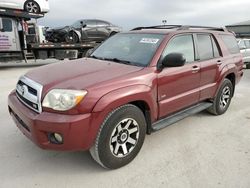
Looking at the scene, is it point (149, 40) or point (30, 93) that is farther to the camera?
point (149, 40)

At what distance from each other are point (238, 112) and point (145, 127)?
2.84m

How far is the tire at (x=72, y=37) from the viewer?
529 inches

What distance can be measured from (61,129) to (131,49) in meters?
1.72

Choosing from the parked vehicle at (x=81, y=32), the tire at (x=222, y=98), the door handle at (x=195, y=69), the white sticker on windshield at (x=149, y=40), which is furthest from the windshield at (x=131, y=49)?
the parked vehicle at (x=81, y=32)

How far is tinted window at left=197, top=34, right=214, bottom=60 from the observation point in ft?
14.2

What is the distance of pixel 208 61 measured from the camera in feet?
14.4

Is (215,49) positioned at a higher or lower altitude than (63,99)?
higher

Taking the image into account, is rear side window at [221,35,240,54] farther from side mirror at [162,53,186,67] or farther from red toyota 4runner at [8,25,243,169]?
side mirror at [162,53,186,67]

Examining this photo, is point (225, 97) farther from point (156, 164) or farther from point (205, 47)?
point (156, 164)

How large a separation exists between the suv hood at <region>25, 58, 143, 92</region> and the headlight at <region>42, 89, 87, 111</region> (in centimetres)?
8

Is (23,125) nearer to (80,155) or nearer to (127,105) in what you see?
(80,155)

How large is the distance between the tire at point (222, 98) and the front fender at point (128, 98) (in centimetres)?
188

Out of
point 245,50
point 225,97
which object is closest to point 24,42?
point 225,97

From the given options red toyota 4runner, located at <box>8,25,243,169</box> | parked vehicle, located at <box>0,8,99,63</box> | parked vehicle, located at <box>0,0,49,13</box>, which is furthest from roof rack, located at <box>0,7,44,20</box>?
red toyota 4runner, located at <box>8,25,243,169</box>
